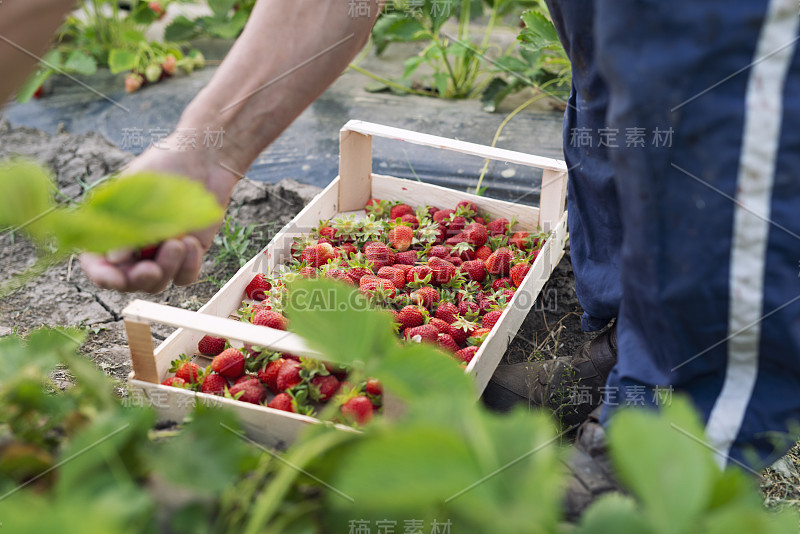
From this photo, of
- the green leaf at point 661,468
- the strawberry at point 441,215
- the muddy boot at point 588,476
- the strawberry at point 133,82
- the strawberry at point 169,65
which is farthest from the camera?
the strawberry at point 169,65

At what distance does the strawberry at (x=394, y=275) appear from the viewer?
160 centimetres

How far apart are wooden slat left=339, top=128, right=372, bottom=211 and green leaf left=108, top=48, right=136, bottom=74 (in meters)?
1.62

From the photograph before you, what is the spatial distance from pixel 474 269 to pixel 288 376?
0.59 metres

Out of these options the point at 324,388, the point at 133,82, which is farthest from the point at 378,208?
the point at 133,82

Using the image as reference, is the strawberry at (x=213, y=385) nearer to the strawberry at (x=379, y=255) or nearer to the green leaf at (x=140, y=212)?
the strawberry at (x=379, y=255)

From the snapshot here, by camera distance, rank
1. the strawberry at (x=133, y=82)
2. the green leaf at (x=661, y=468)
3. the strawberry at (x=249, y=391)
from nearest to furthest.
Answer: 1. the green leaf at (x=661, y=468)
2. the strawberry at (x=249, y=391)
3. the strawberry at (x=133, y=82)

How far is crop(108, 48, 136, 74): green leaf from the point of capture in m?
3.00

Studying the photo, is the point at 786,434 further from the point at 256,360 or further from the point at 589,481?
the point at 256,360

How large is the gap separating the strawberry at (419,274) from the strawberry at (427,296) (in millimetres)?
36

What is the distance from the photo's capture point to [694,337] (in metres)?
0.94

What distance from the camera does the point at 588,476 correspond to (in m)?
0.81

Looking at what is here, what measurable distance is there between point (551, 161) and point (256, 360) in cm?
84

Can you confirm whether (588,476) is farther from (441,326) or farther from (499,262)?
(499,262)

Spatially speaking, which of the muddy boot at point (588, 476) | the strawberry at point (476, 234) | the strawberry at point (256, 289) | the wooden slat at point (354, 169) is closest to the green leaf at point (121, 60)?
the wooden slat at point (354, 169)
